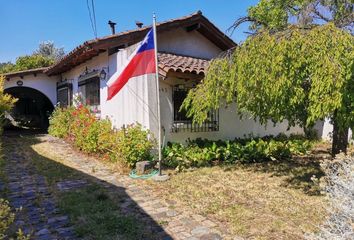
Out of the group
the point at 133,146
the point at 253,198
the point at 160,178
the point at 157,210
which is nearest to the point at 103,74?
the point at 133,146

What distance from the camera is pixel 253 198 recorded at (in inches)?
278

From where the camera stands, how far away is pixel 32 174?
29.3 ft

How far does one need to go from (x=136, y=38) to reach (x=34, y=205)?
698cm

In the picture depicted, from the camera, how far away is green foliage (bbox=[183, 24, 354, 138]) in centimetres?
577

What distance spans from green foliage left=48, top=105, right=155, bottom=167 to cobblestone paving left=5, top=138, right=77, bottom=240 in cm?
214

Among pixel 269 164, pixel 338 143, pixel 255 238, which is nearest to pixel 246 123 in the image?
pixel 269 164

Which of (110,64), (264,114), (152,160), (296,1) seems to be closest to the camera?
(264,114)

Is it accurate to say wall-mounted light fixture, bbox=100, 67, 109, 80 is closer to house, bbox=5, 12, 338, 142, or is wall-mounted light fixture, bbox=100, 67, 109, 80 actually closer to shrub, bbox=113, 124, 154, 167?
house, bbox=5, 12, 338, 142

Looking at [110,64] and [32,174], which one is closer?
[32,174]

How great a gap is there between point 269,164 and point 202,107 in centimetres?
397

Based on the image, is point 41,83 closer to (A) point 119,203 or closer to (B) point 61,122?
(B) point 61,122

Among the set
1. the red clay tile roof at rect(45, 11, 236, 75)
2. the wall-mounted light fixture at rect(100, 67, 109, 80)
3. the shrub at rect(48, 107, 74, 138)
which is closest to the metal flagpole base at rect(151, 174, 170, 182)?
the red clay tile roof at rect(45, 11, 236, 75)

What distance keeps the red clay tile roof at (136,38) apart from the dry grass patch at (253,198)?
16.6 ft

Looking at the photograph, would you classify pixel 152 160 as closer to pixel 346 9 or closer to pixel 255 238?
pixel 255 238
